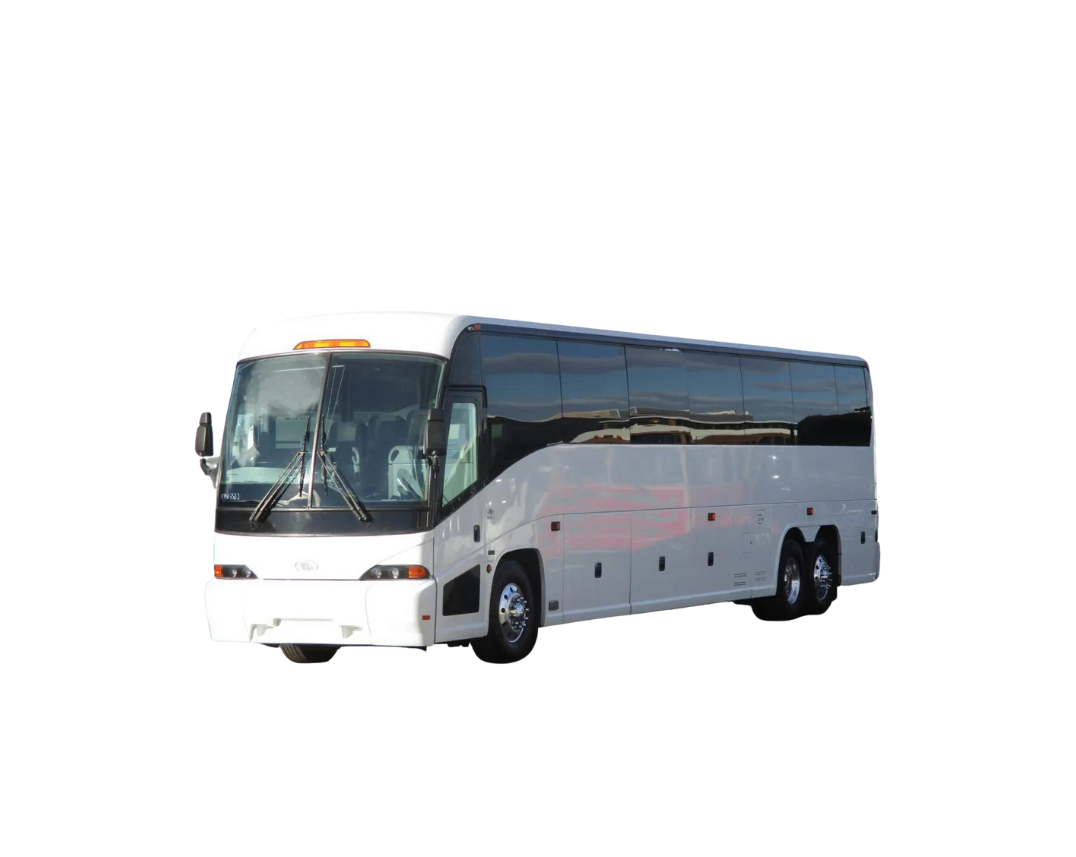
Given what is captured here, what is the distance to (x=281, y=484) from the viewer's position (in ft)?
62.3

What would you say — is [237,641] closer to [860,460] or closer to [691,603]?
[691,603]

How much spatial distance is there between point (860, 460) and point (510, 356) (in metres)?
9.75

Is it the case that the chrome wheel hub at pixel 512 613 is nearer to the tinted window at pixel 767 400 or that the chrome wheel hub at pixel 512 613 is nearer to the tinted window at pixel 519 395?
the tinted window at pixel 519 395

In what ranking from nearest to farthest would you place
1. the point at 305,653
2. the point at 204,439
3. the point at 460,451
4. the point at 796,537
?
the point at 460,451, the point at 204,439, the point at 305,653, the point at 796,537

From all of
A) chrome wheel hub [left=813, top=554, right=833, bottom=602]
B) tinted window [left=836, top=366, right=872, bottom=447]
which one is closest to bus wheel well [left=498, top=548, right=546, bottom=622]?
chrome wheel hub [left=813, top=554, right=833, bottom=602]

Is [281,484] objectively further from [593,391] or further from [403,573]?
[593,391]

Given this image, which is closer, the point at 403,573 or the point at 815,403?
the point at 403,573

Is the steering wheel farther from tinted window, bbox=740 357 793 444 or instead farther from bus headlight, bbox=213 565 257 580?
tinted window, bbox=740 357 793 444

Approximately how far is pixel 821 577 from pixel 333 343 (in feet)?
34.9

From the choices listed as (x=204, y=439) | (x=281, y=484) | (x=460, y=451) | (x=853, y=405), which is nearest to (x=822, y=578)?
(x=853, y=405)

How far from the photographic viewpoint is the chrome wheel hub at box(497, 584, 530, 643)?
20.0 meters

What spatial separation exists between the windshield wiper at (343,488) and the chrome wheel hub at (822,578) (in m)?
10.2

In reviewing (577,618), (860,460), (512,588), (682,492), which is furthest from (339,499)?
(860,460)

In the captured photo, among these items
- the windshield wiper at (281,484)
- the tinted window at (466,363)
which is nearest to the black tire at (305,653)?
the windshield wiper at (281,484)
